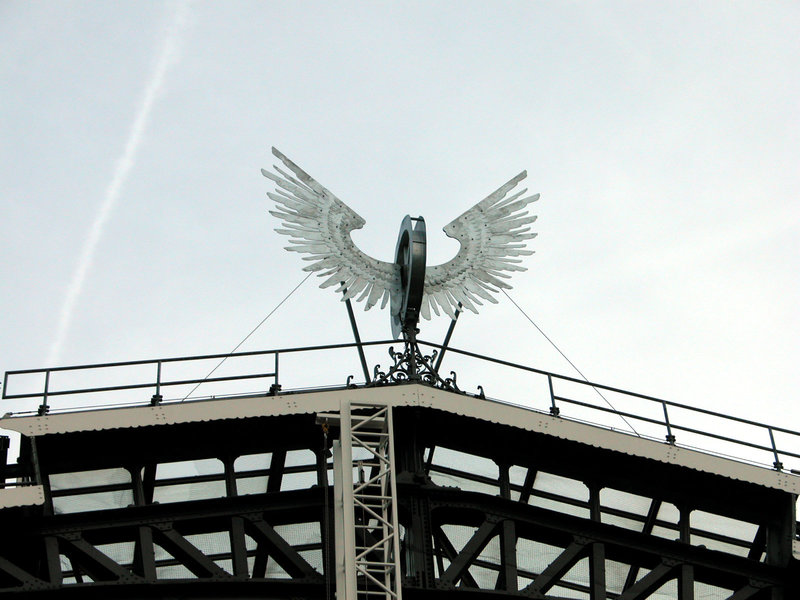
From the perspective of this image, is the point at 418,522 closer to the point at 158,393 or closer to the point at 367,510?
the point at 367,510

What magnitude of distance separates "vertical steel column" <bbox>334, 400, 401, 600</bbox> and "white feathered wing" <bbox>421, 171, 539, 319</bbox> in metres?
4.00

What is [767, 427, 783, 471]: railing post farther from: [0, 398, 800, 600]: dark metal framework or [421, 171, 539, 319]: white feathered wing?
[421, 171, 539, 319]: white feathered wing

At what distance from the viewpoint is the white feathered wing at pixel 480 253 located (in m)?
26.7

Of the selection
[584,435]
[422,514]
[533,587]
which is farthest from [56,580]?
[584,435]

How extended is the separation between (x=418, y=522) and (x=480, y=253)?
7.11 m

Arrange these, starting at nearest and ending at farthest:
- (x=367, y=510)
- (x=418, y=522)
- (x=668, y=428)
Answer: (x=367, y=510), (x=418, y=522), (x=668, y=428)

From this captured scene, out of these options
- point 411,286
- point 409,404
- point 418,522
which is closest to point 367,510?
point 418,522

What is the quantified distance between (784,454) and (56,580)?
548 inches

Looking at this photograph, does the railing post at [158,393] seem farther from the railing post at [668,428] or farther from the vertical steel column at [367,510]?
the railing post at [668,428]

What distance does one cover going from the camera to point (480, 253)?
27.7 metres

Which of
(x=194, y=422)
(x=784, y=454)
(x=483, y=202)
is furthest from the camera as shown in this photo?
(x=483, y=202)

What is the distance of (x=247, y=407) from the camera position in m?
23.2

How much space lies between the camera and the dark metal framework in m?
22.2

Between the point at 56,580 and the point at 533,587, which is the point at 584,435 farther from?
the point at 56,580
